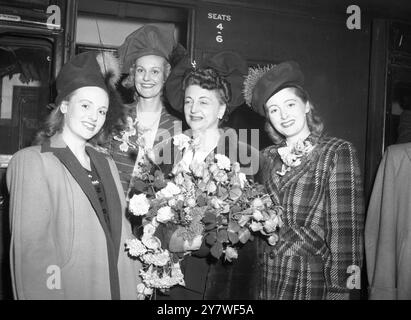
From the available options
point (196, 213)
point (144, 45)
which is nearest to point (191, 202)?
point (196, 213)

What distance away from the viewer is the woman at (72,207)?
3.12 feet

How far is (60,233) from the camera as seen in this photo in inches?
38.9

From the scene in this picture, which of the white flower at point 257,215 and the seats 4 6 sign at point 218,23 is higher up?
the seats 4 6 sign at point 218,23

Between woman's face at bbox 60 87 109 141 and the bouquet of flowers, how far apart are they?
213 mm

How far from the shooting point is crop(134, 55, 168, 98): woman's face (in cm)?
126

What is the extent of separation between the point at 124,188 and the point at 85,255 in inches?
10.6

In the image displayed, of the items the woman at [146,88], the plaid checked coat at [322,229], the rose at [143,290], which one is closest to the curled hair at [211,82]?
the woman at [146,88]

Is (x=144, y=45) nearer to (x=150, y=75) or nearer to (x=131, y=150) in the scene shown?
(x=150, y=75)

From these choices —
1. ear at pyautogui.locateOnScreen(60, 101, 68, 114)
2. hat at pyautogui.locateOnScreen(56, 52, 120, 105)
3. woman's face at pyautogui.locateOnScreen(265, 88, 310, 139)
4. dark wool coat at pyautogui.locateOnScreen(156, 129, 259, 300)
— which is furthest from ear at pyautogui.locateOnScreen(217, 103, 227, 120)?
ear at pyautogui.locateOnScreen(60, 101, 68, 114)

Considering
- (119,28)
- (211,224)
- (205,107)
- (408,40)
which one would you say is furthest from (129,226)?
(408,40)

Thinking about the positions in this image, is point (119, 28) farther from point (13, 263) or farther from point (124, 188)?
point (13, 263)

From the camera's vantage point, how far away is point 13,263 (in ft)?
3.18

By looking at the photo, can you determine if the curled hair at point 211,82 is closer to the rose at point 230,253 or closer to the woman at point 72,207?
the woman at point 72,207

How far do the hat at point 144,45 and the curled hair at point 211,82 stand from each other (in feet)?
0.42
